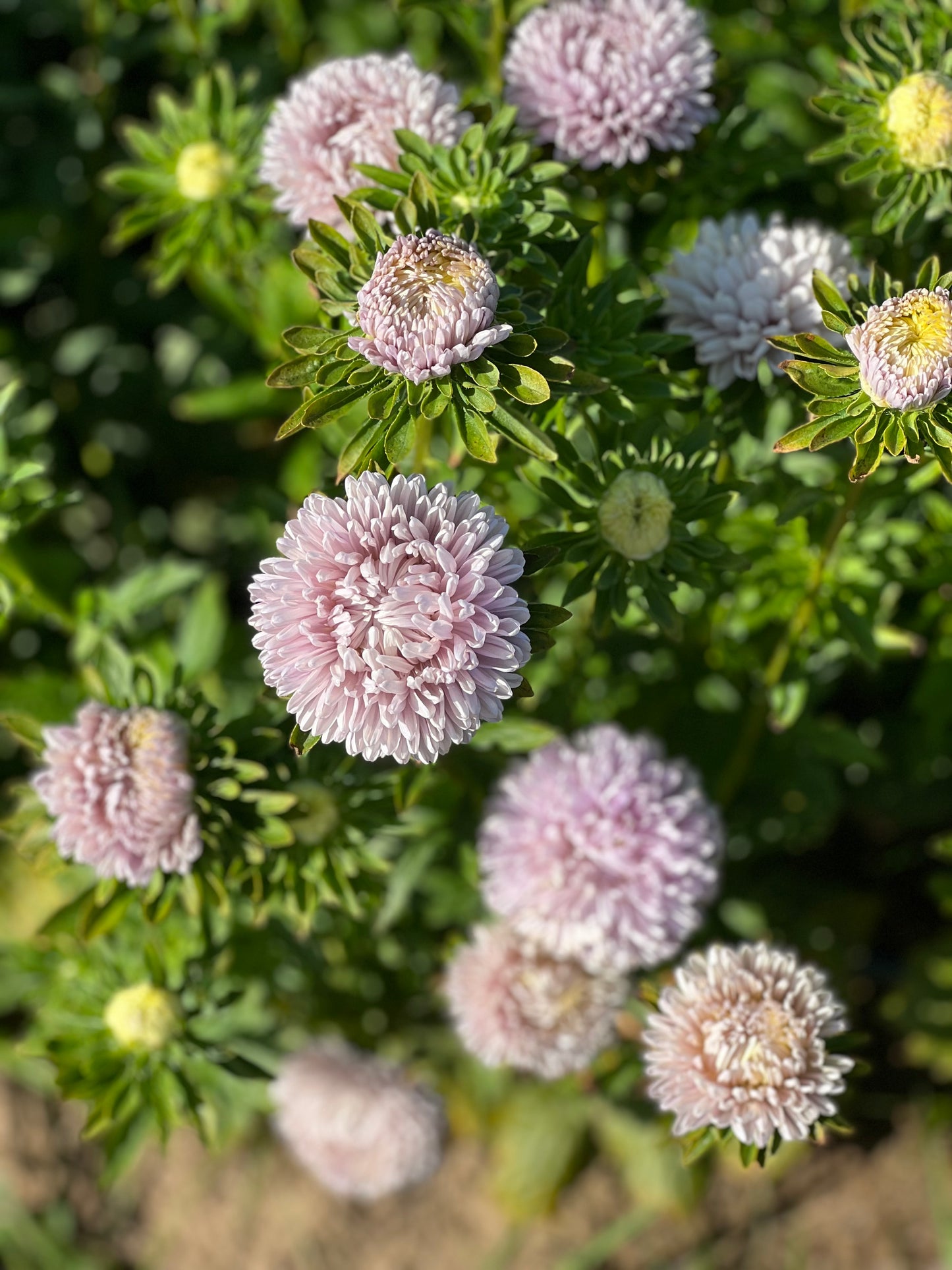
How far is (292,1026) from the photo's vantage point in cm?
276

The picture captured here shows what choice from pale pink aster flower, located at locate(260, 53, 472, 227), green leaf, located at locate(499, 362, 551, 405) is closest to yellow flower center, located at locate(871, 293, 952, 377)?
green leaf, located at locate(499, 362, 551, 405)

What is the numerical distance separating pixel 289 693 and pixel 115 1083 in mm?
851

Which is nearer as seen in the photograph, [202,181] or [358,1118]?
[202,181]

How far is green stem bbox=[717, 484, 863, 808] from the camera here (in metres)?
1.77

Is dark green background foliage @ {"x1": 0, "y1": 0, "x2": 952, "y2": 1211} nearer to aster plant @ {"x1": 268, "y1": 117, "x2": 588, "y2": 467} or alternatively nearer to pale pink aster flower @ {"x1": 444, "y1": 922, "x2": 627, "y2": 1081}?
aster plant @ {"x1": 268, "y1": 117, "x2": 588, "y2": 467}

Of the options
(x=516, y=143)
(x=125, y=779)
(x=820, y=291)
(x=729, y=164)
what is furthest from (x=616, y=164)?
(x=125, y=779)

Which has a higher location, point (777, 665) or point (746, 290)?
point (746, 290)

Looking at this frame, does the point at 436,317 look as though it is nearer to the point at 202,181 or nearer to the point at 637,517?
the point at 637,517

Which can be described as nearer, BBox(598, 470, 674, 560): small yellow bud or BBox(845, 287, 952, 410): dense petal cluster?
BBox(845, 287, 952, 410): dense petal cluster

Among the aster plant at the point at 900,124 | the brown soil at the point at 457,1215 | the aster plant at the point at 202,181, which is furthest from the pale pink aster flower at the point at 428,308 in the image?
the brown soil at the point at 457,1215

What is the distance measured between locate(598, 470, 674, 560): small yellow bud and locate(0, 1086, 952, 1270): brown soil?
200cm

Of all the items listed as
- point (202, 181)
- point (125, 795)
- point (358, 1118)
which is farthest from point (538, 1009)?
point (202, 181)

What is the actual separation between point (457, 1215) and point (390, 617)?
92.0 inches

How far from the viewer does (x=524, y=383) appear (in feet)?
4.37
